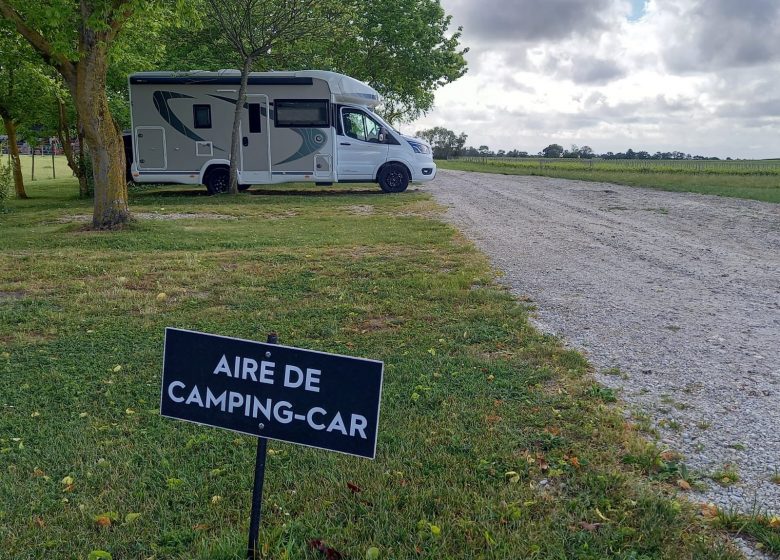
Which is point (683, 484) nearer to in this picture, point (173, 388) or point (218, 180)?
point (173, 388)

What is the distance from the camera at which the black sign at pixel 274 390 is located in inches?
86.1

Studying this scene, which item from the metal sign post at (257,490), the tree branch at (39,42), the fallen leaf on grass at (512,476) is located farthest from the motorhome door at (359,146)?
the metal sign post at (257,490)

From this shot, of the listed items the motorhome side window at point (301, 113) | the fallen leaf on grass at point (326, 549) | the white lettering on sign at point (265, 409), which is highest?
the motorhome side window at point (301, 113)

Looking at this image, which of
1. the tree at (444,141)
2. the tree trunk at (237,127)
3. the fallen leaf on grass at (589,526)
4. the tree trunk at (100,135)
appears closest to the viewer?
the fallen leaf on grass at (589,526)

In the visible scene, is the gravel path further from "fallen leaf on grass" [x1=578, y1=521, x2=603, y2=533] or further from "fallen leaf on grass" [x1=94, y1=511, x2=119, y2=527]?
"fallen leaf on grass" [x1=94, y1=511, x2=119, y2=527]

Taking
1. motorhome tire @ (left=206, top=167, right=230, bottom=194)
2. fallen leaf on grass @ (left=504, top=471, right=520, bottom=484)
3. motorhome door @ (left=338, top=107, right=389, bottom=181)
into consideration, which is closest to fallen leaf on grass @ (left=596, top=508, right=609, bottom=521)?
fallen leaf on grass @ (left=504, top=471, right=520, bottom=484)

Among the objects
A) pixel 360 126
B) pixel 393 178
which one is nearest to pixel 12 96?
pixel 360 126

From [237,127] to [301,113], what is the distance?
6.01ft

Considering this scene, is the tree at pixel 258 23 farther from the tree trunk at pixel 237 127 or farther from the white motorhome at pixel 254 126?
the white motorhome at pixel 254 126

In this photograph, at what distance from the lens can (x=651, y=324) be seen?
17.9ft

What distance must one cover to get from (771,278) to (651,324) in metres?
2.82

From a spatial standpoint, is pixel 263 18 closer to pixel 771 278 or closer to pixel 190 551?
pixel 771 278

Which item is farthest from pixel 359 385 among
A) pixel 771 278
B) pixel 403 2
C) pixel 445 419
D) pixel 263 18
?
pixel 403 2

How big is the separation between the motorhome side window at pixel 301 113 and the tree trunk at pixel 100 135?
711 cm
